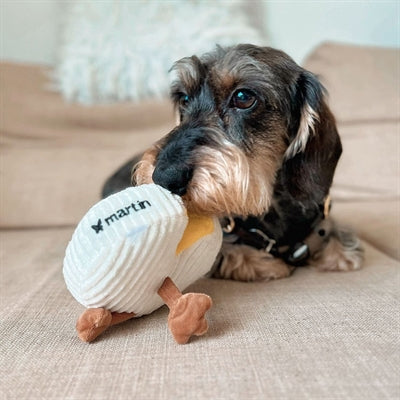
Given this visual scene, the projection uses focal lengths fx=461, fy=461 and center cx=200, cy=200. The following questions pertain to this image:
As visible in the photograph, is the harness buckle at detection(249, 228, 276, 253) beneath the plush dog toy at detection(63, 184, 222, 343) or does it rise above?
beneath

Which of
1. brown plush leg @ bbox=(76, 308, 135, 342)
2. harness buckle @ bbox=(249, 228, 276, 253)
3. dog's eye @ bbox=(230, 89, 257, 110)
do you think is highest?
dog's eye @ bbox=(230, 89, 257, 110)

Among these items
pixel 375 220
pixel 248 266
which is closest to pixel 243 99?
pixel 248 266

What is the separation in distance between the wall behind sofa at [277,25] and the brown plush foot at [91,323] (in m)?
2.18

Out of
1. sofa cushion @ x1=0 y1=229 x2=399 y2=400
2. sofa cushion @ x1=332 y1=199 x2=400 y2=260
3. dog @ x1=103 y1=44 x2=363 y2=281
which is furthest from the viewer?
sofa cushion @ x1=332 y1=199 x2=400 y2=260

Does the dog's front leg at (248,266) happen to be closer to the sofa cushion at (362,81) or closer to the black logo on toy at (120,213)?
the black logo on toy at (120,213)

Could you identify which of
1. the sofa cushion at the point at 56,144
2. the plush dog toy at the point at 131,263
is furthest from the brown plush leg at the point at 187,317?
the sofa cushion at the point at 56,144

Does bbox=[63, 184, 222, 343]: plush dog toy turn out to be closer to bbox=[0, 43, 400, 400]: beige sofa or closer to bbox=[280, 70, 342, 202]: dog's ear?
bbox=[0, 43, 400, 400]: beige sofa

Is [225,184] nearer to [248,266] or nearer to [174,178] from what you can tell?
[174,178]

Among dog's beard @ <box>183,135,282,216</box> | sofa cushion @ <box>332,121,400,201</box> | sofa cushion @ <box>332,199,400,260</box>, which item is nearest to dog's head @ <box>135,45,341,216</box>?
dog's beard @ <box>183,135,282,216</box>

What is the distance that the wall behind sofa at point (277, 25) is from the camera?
8.46 ft

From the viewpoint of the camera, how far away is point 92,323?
2.88 ft

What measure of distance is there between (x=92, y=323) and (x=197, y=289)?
0.40m

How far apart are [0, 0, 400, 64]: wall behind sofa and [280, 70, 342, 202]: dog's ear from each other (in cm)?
145

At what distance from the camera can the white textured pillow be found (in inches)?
91.7
